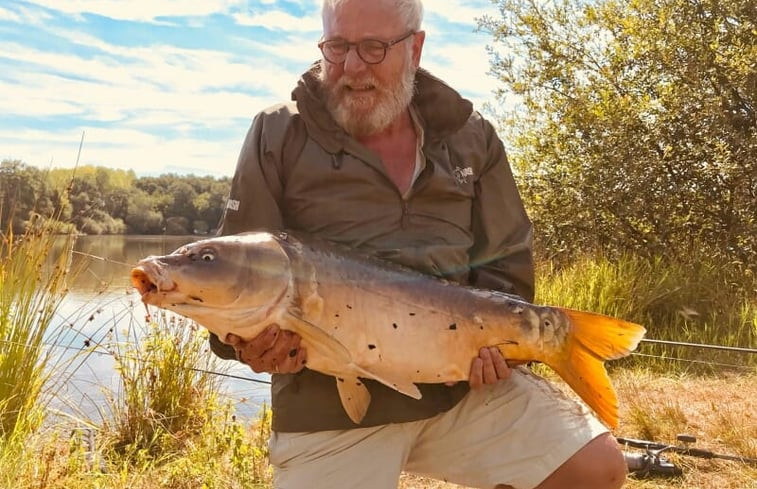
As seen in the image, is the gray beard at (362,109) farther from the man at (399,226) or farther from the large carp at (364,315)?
the large carp at (364,315)

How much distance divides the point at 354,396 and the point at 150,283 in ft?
2.38

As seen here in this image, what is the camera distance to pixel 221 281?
2.24 metres

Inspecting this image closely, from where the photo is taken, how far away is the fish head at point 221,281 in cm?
219

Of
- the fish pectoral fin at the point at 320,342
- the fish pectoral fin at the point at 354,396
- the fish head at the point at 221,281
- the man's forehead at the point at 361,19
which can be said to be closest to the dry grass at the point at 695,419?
the fish pectoral fin at the point at 354,396

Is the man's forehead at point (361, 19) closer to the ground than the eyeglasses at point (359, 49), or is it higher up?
higher up

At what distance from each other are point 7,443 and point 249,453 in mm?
1213

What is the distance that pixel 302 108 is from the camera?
2.84m

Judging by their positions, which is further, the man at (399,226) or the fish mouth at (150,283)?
the man at (399,226)

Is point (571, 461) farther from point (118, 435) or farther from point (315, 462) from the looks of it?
point (118, 435)

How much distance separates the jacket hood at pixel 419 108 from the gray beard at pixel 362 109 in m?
0.03

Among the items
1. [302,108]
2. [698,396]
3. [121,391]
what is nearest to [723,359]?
[698,396]

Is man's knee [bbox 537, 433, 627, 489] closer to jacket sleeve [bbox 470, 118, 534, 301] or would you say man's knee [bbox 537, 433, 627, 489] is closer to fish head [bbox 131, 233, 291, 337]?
jacket sleeve [bbox 470, 118, 534, 301]

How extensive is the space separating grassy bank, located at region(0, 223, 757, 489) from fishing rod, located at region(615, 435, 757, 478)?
49mm

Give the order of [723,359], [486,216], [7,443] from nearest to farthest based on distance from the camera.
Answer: [486,216]
[7,443]
[723,359]
